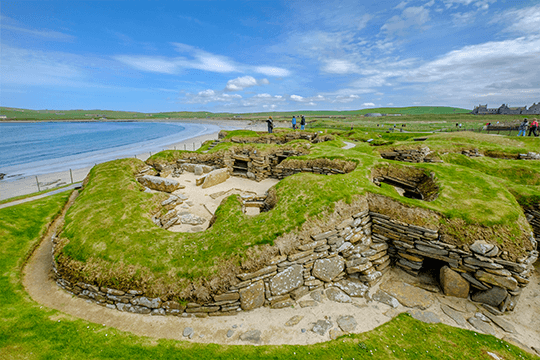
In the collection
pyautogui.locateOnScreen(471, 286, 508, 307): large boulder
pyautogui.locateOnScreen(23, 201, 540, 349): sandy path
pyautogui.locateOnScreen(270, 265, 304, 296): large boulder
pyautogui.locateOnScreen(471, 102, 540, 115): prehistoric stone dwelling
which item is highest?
pyautogui.locateOnScreen(471, 102, 540, 115): prehistoric stone dwelling

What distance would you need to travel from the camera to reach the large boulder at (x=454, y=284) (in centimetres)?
789

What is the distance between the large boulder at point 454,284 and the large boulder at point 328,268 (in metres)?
3.74

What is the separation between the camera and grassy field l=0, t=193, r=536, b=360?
5680 mm

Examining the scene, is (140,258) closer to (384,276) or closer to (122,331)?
(122,331)

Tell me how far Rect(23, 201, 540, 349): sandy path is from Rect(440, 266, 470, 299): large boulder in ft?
0.78

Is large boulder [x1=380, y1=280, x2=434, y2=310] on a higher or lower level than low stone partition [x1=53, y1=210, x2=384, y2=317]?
lower

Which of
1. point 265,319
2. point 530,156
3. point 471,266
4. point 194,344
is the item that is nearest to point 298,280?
point 265,319

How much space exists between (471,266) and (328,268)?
5072 mm

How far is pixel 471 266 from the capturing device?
25.4 ft

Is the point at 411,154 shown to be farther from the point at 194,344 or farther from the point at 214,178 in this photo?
the point at 194,344

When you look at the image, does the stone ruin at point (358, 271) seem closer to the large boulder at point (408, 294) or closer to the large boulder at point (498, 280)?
the large boulder at point (498, 280)

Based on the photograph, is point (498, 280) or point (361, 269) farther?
point (361, 269)

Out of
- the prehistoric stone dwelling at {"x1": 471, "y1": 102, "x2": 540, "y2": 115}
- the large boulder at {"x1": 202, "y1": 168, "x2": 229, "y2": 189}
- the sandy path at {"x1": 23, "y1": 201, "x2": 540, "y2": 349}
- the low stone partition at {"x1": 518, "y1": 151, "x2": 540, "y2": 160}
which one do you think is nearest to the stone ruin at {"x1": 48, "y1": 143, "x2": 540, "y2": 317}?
the sandy path at {"x1": 23, "y1": 201, "x2": 540, "y2": 349}

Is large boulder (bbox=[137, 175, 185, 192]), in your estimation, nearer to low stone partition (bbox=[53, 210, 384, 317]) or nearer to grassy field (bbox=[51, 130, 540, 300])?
grassy field (bbox=[51, 130, 540, 300])
